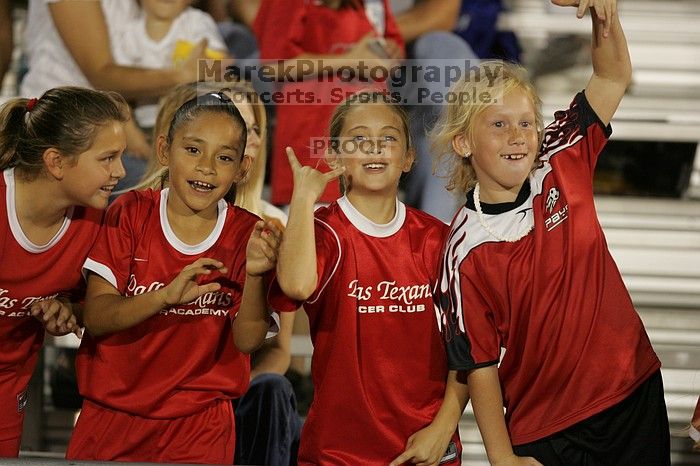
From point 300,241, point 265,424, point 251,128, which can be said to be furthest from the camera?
point 251,128

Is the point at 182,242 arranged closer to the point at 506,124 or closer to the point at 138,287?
the point at 138,287

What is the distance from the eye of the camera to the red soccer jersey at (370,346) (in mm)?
1700

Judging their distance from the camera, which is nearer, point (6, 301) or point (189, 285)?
point (189, 285)

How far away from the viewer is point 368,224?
174cm

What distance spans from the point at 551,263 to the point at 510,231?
84 mm

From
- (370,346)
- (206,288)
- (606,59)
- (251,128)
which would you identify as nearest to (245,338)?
(206,288)

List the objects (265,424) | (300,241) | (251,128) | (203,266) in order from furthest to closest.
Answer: (251,128), (265,424), (203,266), (300,241)

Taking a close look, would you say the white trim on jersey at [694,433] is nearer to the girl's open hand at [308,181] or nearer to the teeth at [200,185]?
the girl's open hand at [308,181]

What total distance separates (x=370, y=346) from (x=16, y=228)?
0.66m

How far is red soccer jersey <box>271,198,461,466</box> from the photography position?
5.58ft

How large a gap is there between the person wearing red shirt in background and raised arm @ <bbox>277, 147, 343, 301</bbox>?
0.40 m

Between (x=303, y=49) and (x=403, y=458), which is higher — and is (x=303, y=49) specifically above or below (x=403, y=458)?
above

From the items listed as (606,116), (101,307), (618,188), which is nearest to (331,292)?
(101,307)

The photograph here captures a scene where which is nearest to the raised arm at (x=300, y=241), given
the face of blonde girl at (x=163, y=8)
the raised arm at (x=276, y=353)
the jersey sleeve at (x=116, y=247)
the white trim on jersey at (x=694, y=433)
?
the jersey sleeve at (x=116, y=247)
